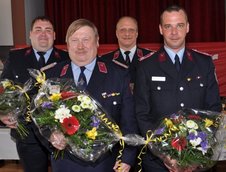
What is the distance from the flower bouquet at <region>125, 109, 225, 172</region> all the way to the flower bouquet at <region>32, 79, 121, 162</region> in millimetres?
141

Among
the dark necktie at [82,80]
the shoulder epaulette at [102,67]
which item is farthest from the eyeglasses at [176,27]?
the dark necktie at [82,80]

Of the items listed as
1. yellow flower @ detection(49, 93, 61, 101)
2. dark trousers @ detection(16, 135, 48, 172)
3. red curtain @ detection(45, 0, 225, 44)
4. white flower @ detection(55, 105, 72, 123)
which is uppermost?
red curtain @ detection(45, 0, 225, 44)

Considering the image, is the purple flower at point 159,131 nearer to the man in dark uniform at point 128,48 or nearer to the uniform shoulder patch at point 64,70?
the uniform shoulder patch at point 64,70

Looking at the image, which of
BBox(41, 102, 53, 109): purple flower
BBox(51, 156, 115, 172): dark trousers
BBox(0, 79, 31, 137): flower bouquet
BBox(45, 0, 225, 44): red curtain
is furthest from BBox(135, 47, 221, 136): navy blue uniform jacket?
BBox(45, 0, 225, 44): red curtain

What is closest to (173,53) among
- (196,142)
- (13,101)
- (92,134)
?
(196,142)

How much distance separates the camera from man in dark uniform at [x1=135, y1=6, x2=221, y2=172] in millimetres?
2193

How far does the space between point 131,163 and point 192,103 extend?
0.49 m

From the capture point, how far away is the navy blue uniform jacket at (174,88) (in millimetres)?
2207

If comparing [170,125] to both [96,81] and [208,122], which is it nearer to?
[208,122]

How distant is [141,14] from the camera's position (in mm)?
5883

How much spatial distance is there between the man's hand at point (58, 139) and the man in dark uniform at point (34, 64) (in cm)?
78

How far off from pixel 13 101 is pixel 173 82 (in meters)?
0.97

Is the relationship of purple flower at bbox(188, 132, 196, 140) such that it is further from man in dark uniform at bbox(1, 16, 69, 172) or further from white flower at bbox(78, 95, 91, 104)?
man in dark uniform at bbox(1, 16, 69, 172)

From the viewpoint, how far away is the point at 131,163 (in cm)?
208
